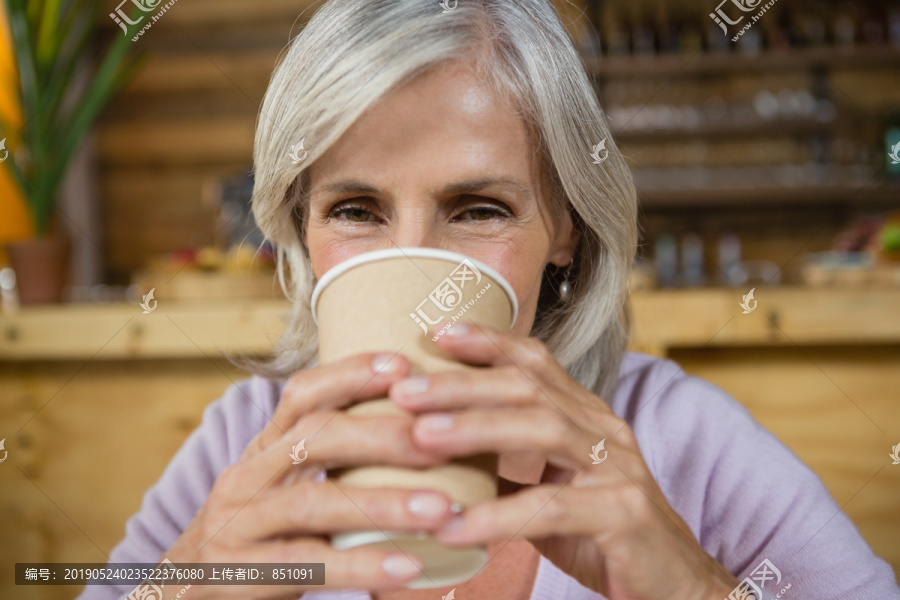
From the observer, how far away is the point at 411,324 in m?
0.48

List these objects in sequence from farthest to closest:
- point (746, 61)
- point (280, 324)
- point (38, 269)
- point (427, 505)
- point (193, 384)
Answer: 1. point (746, 61)
2. point (38, 269)
3. point (193, 384)
4. point (280, 324)
5. point (427, 505)

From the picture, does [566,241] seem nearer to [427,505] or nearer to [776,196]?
[427,505]

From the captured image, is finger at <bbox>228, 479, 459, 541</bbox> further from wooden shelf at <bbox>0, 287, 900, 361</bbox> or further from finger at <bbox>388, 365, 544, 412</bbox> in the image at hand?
wooden shelf at <bbox>0, 287, 900, 361</bbox>

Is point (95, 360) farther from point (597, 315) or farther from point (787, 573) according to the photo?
point (787, 573)

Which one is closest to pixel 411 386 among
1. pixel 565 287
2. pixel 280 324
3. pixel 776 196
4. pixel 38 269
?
pixel 565 287

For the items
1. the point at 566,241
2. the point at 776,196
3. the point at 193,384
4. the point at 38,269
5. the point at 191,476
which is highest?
the point at 566,241

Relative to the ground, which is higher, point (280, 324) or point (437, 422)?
point (437, 422)

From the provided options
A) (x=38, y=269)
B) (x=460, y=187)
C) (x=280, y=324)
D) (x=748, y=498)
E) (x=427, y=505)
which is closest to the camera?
(x=427, y=505)

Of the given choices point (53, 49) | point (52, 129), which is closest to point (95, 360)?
point (52, 129)

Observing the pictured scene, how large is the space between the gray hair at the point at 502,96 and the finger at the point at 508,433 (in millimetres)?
380

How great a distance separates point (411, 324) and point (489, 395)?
0.07m

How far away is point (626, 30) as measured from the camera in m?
3.80

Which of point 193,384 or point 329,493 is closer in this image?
point 329,493

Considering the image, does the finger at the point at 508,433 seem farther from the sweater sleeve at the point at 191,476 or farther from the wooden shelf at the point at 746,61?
the wooden shelf at the point at 746,61
